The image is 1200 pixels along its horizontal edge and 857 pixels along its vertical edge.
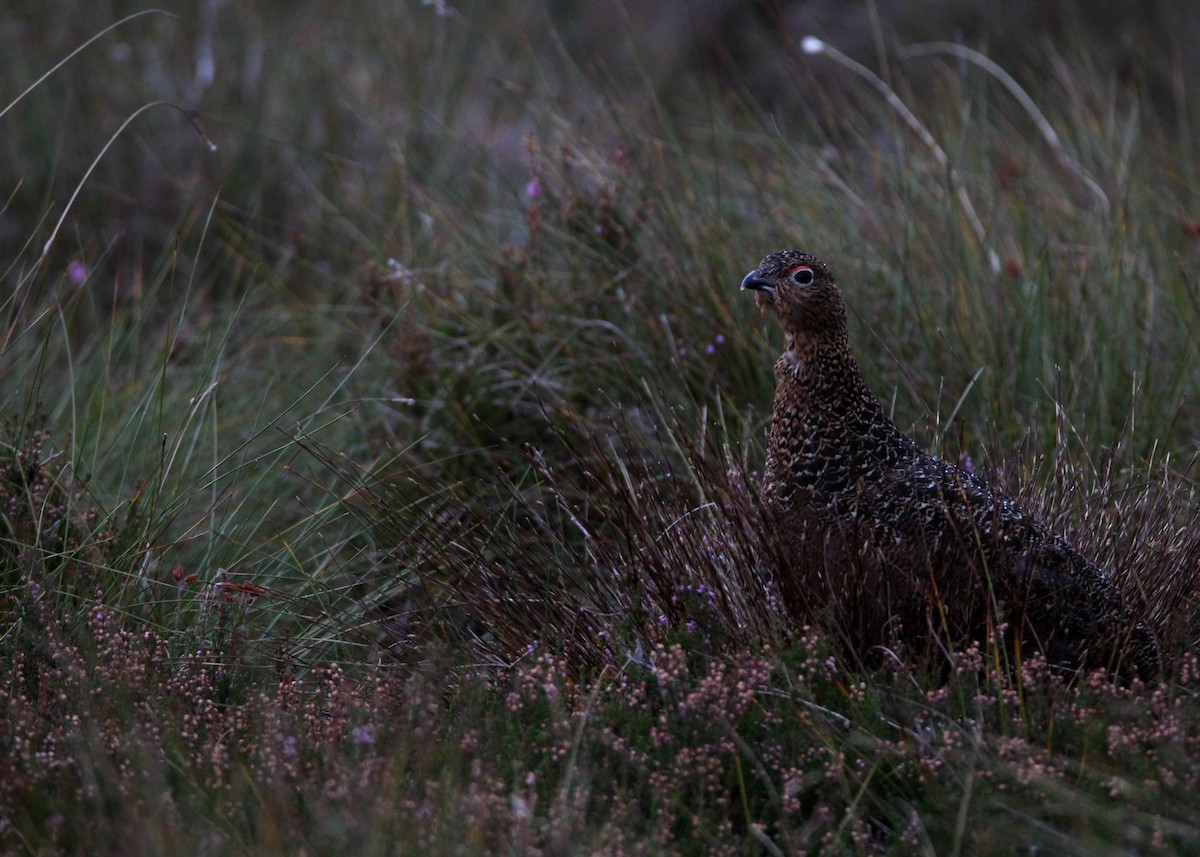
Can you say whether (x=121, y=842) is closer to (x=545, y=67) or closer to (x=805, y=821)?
(x=805, y=821)

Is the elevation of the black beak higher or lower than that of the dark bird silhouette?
higher

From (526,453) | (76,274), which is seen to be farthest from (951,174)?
(76,274)

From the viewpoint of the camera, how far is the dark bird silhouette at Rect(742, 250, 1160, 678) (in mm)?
2830

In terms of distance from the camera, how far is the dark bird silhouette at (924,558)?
2.83m

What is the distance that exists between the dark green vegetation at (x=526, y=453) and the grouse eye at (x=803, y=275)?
44cm

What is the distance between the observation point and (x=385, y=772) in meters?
2.32

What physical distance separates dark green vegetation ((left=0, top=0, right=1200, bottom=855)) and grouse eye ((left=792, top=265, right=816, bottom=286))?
442mm

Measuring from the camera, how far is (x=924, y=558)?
290cm

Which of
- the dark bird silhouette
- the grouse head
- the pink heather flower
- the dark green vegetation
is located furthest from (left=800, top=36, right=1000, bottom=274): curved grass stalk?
the pink heather flower

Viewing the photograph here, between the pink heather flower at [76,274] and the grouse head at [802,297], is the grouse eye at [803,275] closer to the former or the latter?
the grouse head at [802,297]

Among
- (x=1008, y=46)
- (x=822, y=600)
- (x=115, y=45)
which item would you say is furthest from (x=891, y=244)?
(x=115, y=45)

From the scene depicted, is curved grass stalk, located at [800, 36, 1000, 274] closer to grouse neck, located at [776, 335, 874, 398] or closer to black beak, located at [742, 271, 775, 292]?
black beak, located at [742, 271, 775, 292]

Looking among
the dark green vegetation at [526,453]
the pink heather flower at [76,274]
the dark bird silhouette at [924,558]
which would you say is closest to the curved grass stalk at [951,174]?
the dark green vegetation at [526,453]

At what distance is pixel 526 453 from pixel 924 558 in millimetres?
1151
